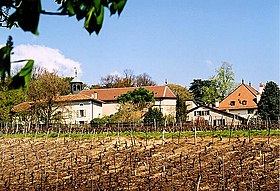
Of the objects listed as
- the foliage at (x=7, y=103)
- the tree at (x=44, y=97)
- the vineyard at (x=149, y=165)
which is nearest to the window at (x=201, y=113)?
the tree at (x=44, y=97)

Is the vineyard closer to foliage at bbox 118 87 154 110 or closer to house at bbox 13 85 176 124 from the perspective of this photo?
foliage at bbox 118 87 154 110

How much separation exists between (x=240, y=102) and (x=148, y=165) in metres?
41.4

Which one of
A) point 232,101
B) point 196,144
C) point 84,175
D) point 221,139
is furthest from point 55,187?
point 232,101

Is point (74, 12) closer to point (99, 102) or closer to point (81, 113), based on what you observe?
point (81, 113)

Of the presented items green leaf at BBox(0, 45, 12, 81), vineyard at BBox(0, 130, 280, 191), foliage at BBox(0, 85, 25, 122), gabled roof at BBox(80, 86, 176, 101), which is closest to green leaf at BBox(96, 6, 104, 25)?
green leaf at BBox(0, 45, 12, 81)

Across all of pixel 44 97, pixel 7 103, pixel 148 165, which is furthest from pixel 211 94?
pixel 148 165

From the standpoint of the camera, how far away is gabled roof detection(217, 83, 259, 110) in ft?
179

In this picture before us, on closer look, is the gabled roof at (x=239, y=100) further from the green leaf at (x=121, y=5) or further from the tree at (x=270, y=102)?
the green leaf at (x=121, y=5)

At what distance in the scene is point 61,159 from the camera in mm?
18531

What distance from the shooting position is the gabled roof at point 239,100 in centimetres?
5456

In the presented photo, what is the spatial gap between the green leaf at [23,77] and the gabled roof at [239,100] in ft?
178

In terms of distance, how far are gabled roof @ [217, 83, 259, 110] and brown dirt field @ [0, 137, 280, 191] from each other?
35376mm

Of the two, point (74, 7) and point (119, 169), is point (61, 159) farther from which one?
point (74, 7)

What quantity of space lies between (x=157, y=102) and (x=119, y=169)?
4304 centimetres
